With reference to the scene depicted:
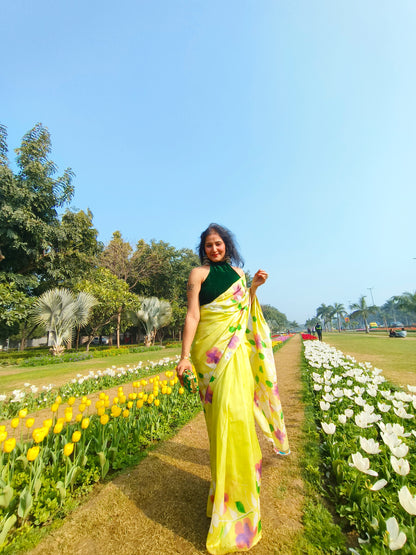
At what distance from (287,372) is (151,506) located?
22.8ft

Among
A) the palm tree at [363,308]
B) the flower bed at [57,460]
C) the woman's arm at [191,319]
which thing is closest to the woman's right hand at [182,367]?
the woman's arm at [191,319]

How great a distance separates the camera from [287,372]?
816 cm

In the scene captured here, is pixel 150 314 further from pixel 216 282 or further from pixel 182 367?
pixel 182 367

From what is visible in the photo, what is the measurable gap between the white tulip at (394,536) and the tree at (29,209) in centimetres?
1933

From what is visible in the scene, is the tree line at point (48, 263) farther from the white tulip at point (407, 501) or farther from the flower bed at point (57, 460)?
the white tulip at point (407, 501)

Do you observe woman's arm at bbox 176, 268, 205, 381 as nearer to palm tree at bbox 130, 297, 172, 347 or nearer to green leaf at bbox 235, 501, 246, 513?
green leaf at bbox 235, 501, 246, 513

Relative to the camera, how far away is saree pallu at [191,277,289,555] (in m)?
1.56

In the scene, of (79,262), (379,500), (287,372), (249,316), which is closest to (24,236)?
(79,262)

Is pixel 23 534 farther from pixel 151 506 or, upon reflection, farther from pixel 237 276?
pixel 237 276

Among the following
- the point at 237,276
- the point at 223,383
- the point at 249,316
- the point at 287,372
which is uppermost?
the point at 237,276

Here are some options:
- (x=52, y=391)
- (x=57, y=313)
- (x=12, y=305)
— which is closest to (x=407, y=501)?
(x=52, y=391)

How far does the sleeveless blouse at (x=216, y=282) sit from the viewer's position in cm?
207

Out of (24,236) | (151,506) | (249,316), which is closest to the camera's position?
(151,506)

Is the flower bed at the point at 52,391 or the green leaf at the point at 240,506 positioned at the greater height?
the green leaf at the point at 240,506
